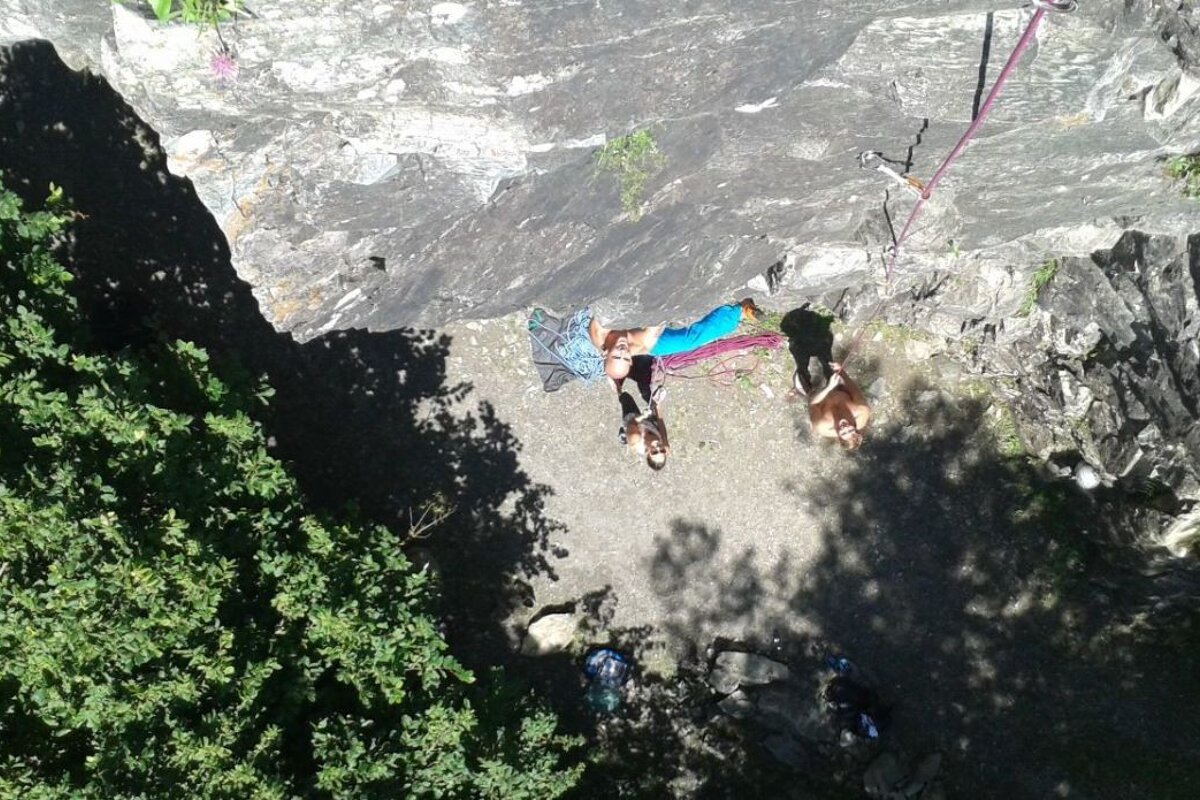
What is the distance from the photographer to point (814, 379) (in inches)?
358

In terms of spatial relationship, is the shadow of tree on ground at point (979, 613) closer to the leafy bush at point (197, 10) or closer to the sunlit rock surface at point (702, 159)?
the sunlit rock surface at point (702, 159)

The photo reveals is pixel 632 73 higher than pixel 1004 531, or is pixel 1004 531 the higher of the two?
pixel 632 73

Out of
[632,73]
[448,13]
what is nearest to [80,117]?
[448,13]

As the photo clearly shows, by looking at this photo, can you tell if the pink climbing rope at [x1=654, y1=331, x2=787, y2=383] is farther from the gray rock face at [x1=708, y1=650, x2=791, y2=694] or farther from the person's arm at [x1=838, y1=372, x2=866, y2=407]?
the gray rock face at [x1=708, y1=650, x2=791, y2=694]

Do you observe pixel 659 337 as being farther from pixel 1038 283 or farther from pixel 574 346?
pixel 1038 283

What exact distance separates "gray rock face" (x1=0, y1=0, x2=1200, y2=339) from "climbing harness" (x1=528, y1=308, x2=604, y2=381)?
0.94m

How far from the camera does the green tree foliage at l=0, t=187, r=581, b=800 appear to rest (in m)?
5.21

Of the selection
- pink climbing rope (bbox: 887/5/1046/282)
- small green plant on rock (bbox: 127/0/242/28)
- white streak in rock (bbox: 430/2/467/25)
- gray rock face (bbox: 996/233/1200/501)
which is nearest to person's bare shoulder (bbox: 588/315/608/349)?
pink climbing rope (bbox: 887/5/1046/282)

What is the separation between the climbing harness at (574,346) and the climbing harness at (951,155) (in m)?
2.98

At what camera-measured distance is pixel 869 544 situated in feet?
29.8

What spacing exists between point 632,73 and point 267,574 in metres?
4.52

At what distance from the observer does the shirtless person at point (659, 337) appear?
8516 millimetres

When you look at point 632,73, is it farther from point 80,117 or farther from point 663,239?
point 80,117

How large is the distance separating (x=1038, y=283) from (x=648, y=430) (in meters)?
4.26
